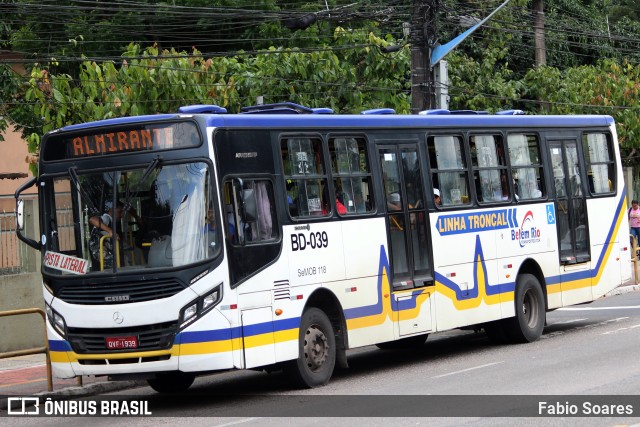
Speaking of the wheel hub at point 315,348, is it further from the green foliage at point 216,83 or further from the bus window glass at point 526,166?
the green foliage at point 216,83

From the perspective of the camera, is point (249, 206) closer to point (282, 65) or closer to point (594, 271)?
point (594, 271)

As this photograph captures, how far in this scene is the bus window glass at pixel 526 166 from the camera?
1794cm

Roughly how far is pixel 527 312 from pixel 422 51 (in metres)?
6.27

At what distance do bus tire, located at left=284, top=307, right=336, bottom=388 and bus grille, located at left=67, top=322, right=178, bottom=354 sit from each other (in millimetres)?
1787

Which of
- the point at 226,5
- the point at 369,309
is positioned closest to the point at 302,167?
the point at 369,309

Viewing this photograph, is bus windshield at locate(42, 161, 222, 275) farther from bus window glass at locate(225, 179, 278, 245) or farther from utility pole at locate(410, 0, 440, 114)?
utility pole at locate(410, 0, 440, 114)

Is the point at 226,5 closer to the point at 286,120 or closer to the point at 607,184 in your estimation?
the point at 607,184

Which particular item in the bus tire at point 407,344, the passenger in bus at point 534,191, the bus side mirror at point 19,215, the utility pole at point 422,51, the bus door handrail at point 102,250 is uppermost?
the utility pole at point 422,51

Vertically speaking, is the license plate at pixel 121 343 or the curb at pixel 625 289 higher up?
the license plate at pixel 121 343

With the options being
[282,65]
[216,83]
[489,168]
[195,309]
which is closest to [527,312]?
[489,168]

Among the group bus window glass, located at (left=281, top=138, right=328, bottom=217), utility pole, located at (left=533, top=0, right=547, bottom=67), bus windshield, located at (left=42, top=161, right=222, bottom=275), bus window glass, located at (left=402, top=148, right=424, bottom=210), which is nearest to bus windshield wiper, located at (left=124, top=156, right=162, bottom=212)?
bus windshield, located at (left=42, top=161, right=222, bottom=275)

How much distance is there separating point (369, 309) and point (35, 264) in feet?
23.3

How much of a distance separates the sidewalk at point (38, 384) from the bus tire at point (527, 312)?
577cm
